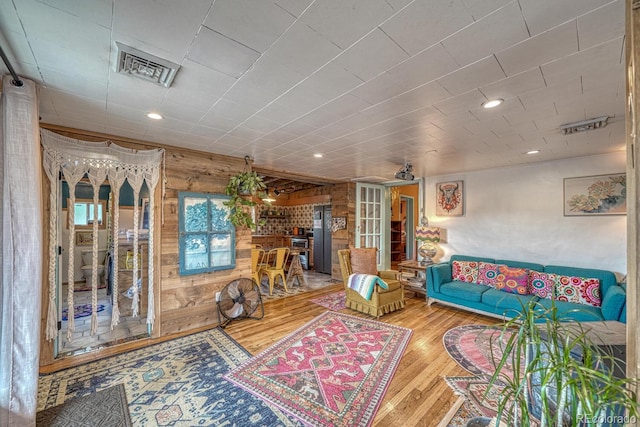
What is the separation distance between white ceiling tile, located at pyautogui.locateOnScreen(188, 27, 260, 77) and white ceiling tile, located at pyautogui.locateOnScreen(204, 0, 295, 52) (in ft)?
0.16

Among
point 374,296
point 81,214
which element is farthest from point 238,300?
point 81,214

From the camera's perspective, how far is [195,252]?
333 centimetres

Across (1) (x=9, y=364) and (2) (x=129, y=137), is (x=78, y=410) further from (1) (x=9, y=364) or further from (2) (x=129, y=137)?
(2) (x=129, y=137)

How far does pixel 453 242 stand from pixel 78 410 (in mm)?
5361

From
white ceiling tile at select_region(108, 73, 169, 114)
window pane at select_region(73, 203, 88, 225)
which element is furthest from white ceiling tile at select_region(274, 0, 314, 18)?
window pane at select_region(73, 203, 88, 225)

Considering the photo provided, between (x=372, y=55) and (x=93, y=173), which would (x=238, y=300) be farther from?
(x=372, y=55)

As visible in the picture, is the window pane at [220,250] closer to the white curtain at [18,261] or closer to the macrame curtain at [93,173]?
the macrame curtain at [93,173]

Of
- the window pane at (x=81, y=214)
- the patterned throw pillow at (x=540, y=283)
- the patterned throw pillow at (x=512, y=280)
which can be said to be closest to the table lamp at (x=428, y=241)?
the patterned throw pillow at (x=512, y=280)

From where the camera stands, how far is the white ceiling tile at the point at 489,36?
3.86ft

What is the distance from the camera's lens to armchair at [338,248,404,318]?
11.9 feet

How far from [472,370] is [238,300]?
279 cm

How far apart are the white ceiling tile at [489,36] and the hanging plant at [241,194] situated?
278 centimetres

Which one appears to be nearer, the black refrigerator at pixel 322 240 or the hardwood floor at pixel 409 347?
the hardwood floor at pixel 409 347

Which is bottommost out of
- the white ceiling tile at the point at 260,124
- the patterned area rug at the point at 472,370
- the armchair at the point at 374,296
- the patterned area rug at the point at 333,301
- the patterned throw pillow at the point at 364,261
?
the patterned area rug at the point at 333,301
